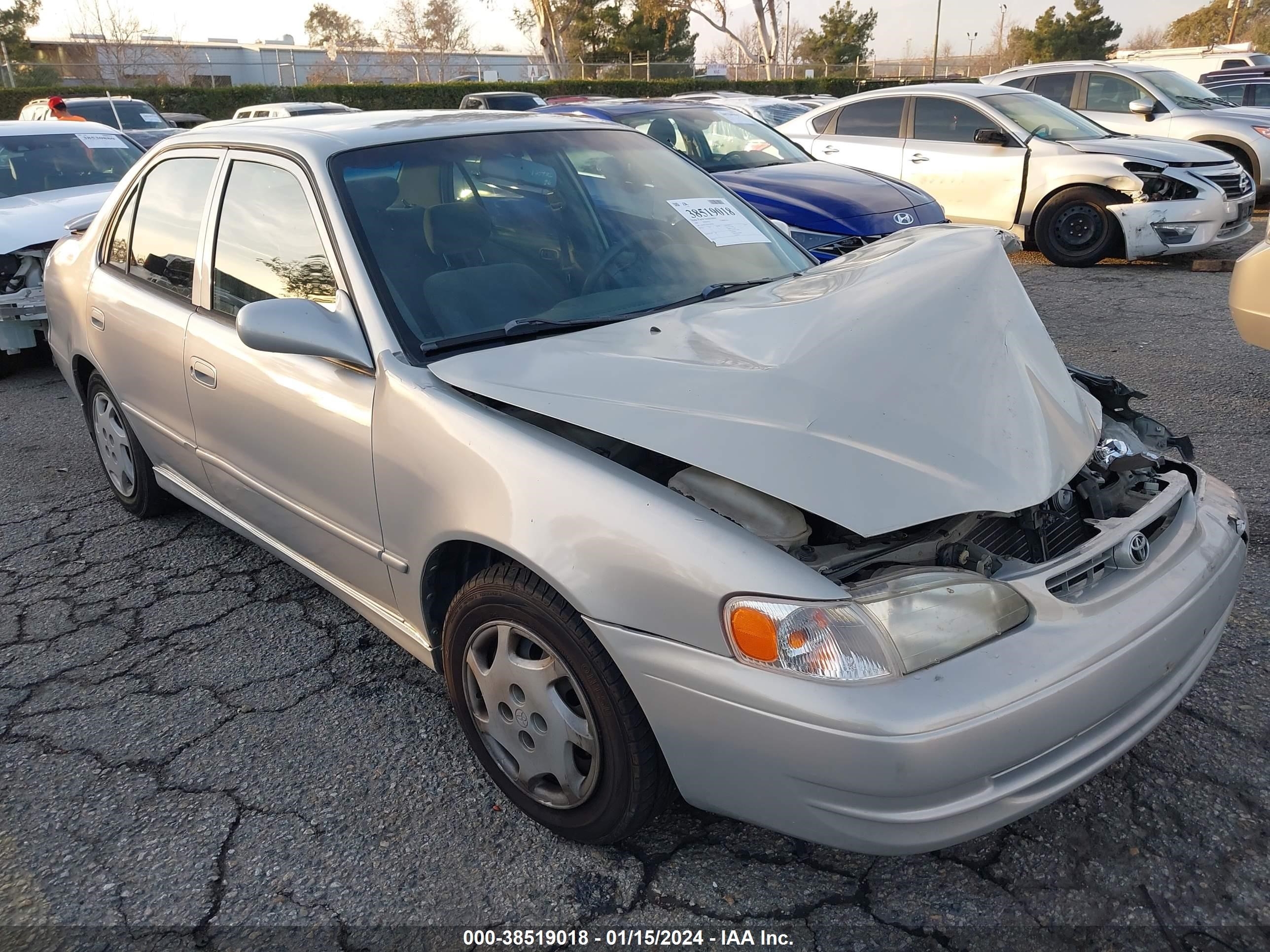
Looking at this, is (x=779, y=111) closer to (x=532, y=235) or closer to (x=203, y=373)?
(x=532, y=235)

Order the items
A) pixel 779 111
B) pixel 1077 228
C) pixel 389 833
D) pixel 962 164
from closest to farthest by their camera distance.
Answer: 1. pixel 389 833
2. pixel 1077 228
3. pixel 962 164
4. pixel 779 111

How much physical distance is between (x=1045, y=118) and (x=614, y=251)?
773 centimetres

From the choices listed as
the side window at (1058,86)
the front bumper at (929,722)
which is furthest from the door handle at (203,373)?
the side window at (1058,86)

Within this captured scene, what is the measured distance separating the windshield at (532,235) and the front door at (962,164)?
631 cm

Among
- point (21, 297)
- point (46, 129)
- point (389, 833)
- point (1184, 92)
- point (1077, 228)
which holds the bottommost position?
point (389, 833)

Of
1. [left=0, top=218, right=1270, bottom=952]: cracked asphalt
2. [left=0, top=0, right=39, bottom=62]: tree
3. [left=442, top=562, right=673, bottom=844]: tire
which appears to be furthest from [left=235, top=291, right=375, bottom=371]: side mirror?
[left=0, top=0, right=39, bottom=62]: tree

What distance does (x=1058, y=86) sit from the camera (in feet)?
36.3

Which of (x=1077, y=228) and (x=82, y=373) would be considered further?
(x=1077, y=228)

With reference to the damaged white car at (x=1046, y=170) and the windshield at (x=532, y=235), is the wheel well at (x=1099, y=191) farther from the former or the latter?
the windshield at (x=532, y=235)

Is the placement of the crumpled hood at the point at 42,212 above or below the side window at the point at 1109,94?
below

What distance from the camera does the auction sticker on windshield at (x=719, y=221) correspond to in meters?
3.17

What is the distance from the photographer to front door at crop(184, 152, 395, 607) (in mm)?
2543

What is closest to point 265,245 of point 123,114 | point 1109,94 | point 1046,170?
point 1046,170

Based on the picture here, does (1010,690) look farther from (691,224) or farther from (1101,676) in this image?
(691,224)
